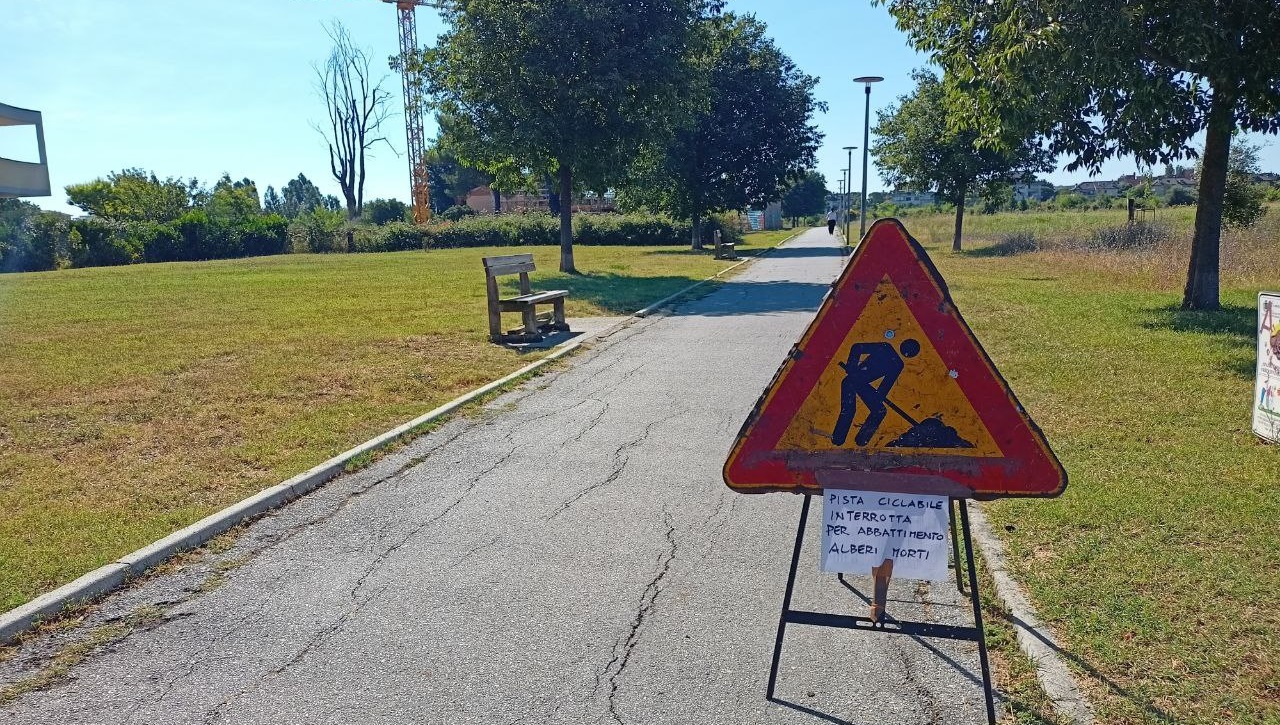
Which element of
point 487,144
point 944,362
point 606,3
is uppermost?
point 606,3

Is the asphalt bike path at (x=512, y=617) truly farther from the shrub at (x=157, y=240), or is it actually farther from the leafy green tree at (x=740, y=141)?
the shrub at (x=157, y=240)

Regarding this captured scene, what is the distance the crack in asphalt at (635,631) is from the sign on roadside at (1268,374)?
419 cm


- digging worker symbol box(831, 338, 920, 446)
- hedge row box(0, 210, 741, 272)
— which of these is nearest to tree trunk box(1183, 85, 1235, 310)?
digging worker symbol box(831, 338, 920, 446)

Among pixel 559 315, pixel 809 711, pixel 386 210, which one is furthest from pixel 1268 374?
pixel 386 210

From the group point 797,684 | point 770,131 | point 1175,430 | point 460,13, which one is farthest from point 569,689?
point 770,131

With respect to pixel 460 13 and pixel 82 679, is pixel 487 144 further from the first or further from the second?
pixel 82 679

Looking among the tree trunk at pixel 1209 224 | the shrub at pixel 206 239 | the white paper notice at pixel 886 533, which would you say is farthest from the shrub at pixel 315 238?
the white paper notice at pixel 886 533

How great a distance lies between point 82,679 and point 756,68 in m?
42.1

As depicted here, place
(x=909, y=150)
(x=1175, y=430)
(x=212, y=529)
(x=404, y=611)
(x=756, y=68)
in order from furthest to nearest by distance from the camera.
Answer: (x=756, y=68) < (x=909, y=150) < (x=1175, y=430) < (x=212, y=529) < (x=404, y=611)

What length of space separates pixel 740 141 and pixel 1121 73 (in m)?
30.9

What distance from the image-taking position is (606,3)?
2166 centimetres

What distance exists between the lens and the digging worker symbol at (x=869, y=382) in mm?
3006

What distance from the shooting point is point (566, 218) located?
82.8 ft

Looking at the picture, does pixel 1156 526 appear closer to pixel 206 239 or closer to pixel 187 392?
pixel 187 392
